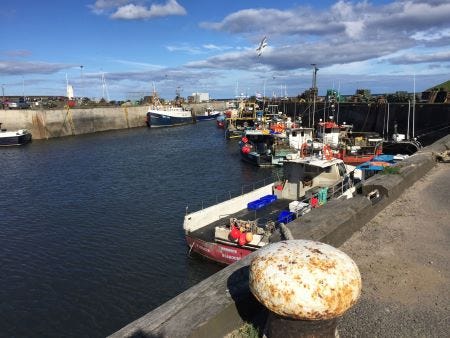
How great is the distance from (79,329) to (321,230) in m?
11.4

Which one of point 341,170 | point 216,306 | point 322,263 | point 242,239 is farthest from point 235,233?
point 322,263

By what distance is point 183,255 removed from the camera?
20.4m

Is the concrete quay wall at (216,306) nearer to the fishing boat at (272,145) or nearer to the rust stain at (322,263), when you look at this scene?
the rust stain at (322,263)

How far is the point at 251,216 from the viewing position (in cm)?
1984

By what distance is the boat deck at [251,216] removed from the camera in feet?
62.3

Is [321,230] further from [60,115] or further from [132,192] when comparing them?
[60,115]

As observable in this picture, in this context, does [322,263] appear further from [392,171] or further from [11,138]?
[11,138]

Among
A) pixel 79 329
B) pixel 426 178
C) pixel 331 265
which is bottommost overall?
pixel 79 329

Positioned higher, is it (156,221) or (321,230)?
(321,230)

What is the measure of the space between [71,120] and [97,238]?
65605 mm

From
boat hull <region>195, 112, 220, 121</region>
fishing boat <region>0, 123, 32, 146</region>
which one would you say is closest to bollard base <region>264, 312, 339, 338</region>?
fishing boat <region>0, 123, 32, 146</region>

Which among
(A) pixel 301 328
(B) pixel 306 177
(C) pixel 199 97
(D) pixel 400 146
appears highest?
(C) pixel 199 97

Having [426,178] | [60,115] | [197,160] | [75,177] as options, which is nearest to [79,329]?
[426,178]

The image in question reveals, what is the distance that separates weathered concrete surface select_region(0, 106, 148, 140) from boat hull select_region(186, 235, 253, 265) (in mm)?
66305
